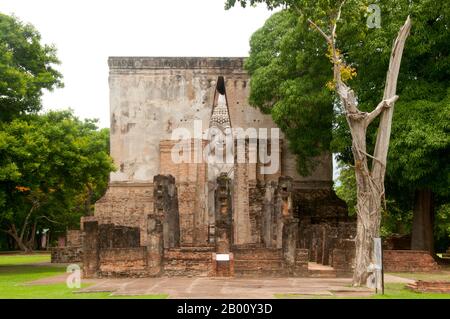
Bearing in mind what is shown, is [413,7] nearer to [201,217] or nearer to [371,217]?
[371,217]

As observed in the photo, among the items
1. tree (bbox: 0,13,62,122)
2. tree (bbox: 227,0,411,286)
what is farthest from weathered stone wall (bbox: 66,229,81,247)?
tree (bbox: 227,0,411,286)

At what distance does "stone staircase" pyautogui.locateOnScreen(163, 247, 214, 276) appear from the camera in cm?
1689

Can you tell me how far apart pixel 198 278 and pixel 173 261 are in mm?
900

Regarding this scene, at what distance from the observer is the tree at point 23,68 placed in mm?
20406

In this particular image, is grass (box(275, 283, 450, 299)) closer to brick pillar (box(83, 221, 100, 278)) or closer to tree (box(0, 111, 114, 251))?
brick pillar (box(83, 221, 100, 278))

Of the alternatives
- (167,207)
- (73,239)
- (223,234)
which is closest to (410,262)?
(223,234)

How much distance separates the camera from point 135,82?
29.0m

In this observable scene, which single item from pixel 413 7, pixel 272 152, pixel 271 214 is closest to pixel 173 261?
pixel 271 214

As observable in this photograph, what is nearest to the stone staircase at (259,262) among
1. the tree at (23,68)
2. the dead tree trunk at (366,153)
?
the dead tree trunk at (366,153)

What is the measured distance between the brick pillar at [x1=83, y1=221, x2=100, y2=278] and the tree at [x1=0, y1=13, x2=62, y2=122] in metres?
5.81

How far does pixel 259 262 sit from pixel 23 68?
10184mm

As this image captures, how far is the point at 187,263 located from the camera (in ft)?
55.6

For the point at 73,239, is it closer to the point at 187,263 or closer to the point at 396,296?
the point at 187,263

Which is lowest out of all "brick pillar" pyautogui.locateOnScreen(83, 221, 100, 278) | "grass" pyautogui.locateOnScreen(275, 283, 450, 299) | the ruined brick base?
the ruined brick base
